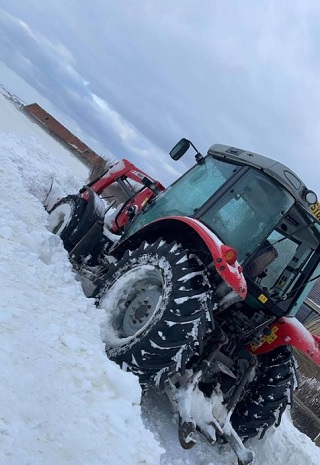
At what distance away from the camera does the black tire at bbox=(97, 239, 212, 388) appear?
3.45 metres

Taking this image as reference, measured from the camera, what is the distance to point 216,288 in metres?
3.71

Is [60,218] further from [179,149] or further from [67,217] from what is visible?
[179,149]

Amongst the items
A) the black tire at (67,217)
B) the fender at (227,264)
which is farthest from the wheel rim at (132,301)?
the black tire at (67,217)

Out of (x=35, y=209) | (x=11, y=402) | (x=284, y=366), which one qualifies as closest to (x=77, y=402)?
(x=11, y=402)

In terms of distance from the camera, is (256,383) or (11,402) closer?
(11,402)

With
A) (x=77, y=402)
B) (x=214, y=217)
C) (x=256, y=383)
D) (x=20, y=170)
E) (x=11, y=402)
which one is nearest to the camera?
(x=11, y=402)

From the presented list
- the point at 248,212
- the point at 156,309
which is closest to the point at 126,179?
the point at 248,212

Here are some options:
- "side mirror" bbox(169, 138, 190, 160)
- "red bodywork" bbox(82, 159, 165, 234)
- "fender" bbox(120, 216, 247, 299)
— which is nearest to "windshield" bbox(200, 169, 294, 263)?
"fender" bbox(120, 216, 247, 299)

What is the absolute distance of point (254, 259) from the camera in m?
4.31

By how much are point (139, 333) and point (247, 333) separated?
1214mm

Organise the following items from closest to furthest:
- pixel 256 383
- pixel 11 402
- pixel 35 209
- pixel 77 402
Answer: pixel 11 402 < pixel 77 402 < pixel 256 383 < pixel 35 209

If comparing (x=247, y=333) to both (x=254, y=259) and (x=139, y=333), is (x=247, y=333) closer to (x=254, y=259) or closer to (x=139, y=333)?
(x=254, y=259)

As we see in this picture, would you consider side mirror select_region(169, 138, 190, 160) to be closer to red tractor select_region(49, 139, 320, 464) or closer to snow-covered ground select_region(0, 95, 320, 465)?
red tractor select_region(49, 139, 320, 464)

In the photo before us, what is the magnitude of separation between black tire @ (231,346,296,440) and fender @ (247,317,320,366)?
160mm
